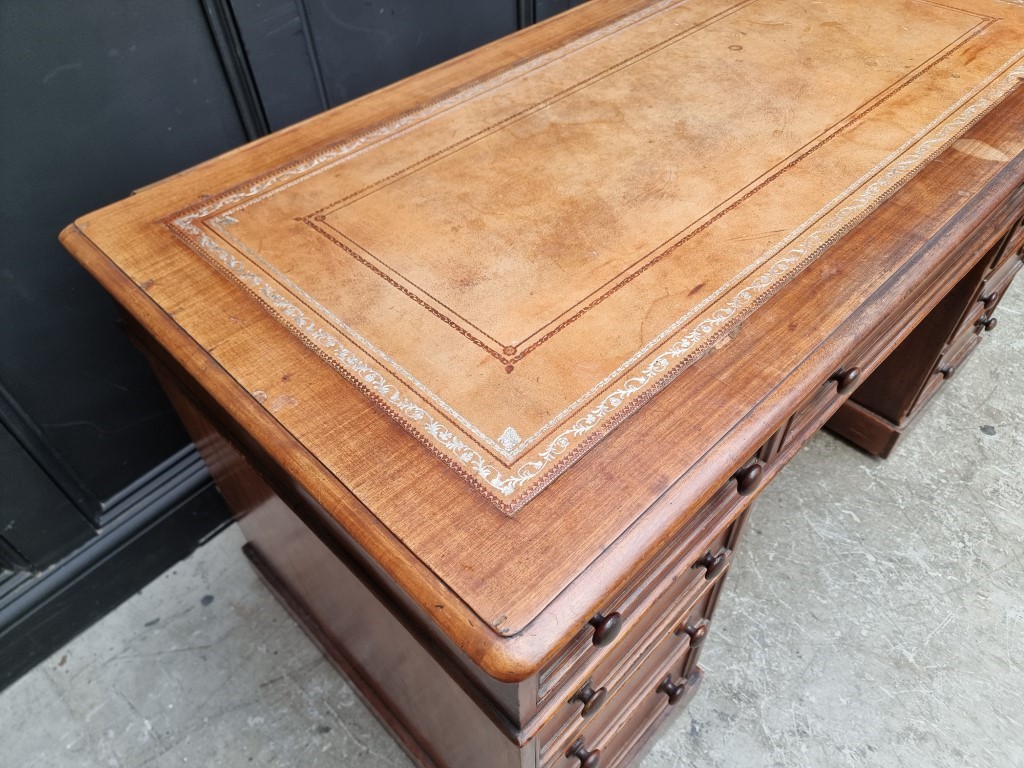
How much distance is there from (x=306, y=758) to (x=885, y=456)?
154 centimetres

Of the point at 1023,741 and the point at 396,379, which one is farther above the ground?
the point at 396,379

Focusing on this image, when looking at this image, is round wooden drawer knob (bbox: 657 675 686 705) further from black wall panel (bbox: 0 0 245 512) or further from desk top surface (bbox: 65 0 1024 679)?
black wall panel (bbox: 0 0 245 512)

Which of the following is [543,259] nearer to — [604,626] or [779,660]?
[604,626]

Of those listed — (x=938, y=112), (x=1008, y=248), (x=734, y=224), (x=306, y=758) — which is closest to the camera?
(x=734, y=224)

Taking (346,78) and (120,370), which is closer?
(120,370)

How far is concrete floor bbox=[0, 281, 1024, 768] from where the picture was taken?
1.41 metres

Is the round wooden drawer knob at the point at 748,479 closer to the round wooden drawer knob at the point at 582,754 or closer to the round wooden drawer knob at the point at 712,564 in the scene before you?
the round wooden drawer knob at the point at 712,564

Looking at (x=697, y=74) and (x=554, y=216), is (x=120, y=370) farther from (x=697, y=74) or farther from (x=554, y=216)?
(x=697, y=74)

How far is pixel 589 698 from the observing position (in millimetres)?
855

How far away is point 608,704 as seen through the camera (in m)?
1.06

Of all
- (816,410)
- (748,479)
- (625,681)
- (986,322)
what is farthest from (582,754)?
(986,322)

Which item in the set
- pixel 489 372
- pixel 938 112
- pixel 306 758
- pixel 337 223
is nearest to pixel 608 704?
pixel 489 372

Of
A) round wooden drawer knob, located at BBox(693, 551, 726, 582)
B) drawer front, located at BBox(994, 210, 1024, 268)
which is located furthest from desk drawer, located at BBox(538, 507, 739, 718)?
drawer front, located at BBox(994, 210, 1024, 268)

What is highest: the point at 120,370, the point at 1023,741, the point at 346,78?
the point at 346,78
